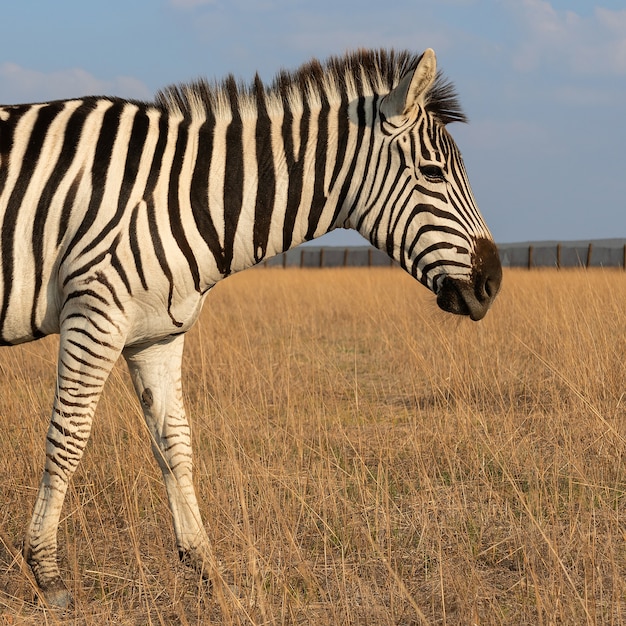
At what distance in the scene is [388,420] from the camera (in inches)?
275

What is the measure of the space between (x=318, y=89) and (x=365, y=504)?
7.78 ft

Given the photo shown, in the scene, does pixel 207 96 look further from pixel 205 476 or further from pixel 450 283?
pixel 205 476

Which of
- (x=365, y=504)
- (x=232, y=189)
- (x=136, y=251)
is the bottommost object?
(x=365, y=504)

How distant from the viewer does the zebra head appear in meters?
3.81

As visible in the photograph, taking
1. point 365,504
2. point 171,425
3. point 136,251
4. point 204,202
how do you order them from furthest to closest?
point 365,504
point 171,425
point 204,202
point 136,251

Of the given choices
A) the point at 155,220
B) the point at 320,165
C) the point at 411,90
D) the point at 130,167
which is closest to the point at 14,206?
the point at 130,167

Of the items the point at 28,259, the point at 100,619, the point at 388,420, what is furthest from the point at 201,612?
the point at 388,420

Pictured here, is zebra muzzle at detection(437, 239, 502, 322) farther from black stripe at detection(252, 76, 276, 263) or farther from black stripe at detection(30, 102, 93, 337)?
black stripe at detection(30, 102, 93, 337)

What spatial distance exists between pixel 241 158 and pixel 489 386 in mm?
4429

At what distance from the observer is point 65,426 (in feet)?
12.5

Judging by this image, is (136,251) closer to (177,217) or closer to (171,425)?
(177,217)

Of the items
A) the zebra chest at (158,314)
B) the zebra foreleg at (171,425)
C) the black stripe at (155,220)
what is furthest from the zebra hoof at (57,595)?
the black stripe at (155,220)

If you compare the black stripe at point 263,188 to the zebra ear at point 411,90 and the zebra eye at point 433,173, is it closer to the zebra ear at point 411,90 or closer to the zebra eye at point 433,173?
the zebra ear at point 411,90

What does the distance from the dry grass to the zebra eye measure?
74 centimetres
